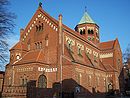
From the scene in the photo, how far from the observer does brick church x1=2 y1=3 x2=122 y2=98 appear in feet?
96.2

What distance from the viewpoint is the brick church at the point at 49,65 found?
29319mm

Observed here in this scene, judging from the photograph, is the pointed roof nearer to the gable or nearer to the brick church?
the brick church

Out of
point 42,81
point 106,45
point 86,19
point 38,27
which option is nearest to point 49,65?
point 42,81

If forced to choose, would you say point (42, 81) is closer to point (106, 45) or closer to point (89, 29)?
point (89, 29)

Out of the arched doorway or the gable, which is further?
the gable

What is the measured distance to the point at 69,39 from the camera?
37.4m

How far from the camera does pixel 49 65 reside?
109ft

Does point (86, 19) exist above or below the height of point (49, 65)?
above

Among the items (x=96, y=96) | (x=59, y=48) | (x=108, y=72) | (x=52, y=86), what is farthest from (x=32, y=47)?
(x=108, y=72)

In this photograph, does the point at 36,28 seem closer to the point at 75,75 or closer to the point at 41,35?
the point at 41,35

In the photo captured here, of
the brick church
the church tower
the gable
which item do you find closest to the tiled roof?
the church tower

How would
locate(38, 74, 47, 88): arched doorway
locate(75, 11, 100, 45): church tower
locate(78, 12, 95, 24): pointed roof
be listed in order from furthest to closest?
locate(78, 12, 95, 24): pointed roof
locate(75, 11, 100, 45): church tower
locate(38, 74, 47, 88): arched doorway

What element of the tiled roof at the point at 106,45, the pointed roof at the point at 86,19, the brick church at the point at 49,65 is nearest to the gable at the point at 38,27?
the brick church at the point at 49,65

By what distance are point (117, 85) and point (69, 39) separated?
20.7m
